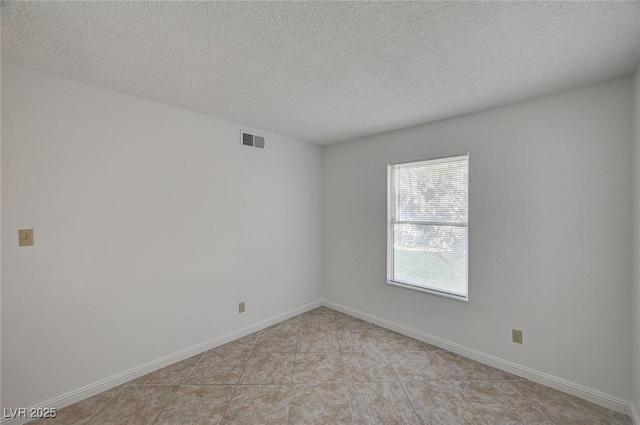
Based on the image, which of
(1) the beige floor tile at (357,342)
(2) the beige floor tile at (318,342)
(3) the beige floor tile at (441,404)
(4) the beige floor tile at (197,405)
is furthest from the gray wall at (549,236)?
(4) the beige floor tile at (197,405)

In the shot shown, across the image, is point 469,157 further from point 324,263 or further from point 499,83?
point 324,263

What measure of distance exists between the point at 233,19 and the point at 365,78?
993 mm

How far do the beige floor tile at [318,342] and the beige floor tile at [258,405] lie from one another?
2.02ft

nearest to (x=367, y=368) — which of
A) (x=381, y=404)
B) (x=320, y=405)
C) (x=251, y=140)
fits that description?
(x=381, y=404)

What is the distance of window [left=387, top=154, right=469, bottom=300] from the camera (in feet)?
8.82

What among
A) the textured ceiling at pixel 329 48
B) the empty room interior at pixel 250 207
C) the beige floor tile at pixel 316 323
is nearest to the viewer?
the textured ceiling at pixel 329 48

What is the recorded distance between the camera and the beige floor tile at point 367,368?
2.25 metres

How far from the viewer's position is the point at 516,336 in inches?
90.6

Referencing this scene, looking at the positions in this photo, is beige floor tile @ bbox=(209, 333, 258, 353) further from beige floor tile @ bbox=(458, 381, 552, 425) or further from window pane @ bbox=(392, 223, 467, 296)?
beige floor tile @ bbox=(458, 381, 552, 425)

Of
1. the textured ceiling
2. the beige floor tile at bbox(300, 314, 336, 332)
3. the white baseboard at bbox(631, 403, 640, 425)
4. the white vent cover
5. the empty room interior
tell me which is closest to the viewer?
the textured ceiling

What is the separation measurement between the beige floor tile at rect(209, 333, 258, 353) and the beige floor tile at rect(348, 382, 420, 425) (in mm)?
Answer: 1220

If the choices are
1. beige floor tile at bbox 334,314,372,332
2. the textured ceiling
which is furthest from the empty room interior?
beige floor tile at bbox 334,314,372,332

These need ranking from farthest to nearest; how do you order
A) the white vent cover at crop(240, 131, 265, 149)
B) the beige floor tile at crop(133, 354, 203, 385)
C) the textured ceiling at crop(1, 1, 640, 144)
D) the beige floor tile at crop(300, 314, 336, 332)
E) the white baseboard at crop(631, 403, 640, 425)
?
the beige floor tile at crop(300, 314, 336, 332) < the white vent cover at crop(240, 131, 265, 149) < the beige floor tile at crop(133, 354, 203, 385) < the white baseboard at crop(631, 403, 640, 425) < the textured ceiling at crop(1, 1, 640, 144)

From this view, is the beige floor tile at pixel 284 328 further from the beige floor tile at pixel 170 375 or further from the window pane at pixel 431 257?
the window pane at pixel 431 257
